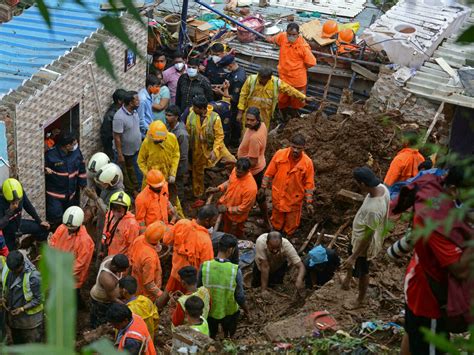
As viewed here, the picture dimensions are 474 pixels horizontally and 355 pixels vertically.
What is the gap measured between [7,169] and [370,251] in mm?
4257

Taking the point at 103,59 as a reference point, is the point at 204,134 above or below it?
below

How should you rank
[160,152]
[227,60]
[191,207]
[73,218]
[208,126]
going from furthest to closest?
[227,60], [191,207], [208,126], [160,152], [73,218]

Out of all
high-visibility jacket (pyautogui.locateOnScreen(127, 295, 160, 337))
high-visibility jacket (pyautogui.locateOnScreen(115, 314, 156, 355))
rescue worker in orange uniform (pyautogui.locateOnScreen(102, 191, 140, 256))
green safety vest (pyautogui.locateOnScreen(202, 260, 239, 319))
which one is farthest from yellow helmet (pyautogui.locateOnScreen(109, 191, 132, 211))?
high-visibility jacket (pyautogui.locateOnScreen(115, 314, 156, 355))

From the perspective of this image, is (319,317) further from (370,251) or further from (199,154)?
→ (199,154)

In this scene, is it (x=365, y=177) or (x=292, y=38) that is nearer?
(x=365, y=177)

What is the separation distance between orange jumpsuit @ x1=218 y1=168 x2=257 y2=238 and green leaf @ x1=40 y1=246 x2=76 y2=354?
808 centimetres

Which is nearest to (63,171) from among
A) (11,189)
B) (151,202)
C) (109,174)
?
(109,174)

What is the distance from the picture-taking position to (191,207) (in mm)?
11625

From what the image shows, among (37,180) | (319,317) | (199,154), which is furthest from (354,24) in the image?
(319,317)

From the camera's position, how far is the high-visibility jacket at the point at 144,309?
7.30m

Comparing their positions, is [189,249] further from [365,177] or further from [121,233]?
[365,177]

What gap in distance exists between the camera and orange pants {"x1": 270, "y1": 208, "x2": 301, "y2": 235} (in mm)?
10586

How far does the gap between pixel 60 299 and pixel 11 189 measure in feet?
24.5

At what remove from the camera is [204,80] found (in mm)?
12180
